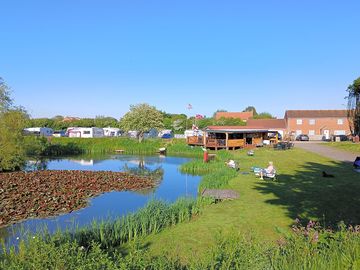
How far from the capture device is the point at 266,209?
1077 centimetres

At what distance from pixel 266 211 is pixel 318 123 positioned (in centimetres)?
6215

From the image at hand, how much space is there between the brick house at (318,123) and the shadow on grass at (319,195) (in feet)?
164

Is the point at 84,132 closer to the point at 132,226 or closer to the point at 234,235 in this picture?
the point at 132,226

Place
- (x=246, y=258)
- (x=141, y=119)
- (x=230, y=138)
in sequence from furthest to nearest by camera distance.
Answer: (x=141, y=119), (x=230, y=138), (x=246, y=258)

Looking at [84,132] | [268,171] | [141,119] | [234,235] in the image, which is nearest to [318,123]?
[141,119]

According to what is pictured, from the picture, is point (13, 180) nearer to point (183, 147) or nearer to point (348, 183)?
point (348, 183)

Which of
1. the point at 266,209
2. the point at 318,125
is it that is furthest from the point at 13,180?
the point at 318,125

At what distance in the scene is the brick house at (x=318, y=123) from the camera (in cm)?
6575

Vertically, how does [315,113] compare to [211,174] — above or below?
above

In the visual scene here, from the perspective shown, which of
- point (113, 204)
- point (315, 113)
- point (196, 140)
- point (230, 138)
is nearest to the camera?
point (113, 204)

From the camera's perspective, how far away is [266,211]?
10.5m

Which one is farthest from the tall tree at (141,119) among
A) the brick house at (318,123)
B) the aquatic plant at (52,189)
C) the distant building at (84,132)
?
the aquatic plant at (52,189)

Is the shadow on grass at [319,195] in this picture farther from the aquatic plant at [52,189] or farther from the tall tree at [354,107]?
the tall tree at [354,107]

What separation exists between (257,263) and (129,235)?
15.7 ft
